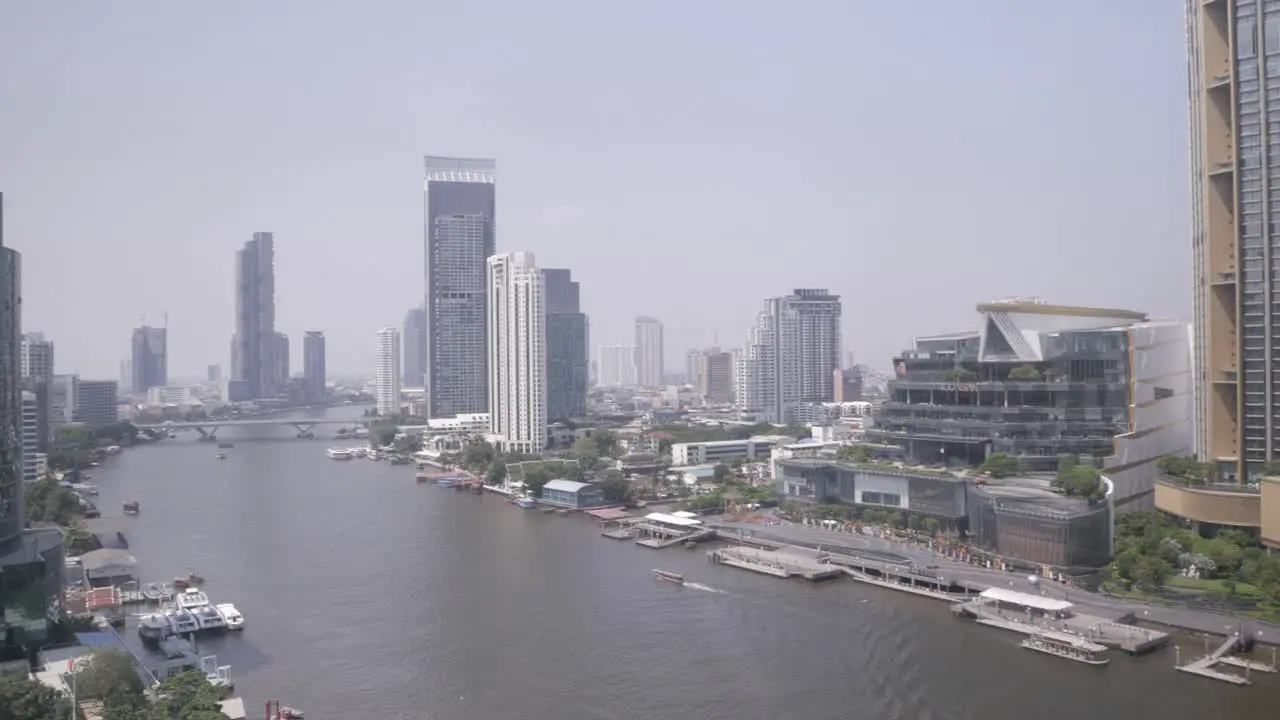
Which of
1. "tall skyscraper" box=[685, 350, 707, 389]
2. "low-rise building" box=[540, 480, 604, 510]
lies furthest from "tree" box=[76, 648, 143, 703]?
"tall skyscraper" box=[685, 350, 707, 389]

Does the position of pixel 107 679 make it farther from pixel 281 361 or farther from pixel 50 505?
pixel 281 361

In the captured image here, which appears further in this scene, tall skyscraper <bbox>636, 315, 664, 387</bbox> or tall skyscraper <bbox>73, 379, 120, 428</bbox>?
tall skyscraper <bbox>636, 315, 664, 387</bbox>

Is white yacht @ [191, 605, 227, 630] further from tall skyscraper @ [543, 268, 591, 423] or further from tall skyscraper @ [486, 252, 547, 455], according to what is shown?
tall skyscraper @ [543, 268, 591, 423]

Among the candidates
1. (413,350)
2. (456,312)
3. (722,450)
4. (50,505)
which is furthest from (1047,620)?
(413,350)

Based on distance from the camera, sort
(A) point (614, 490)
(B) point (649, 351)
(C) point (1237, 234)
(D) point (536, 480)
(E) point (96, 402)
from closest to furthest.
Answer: (C) point (1237, 234)
(A) point (614, 490)
(D) point (536, 480)
(E) point (96, 402)
(B) point (649, 351)

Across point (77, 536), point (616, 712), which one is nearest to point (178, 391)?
point (77, 536)

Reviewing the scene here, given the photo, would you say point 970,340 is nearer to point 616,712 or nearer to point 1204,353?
point 1204,353
